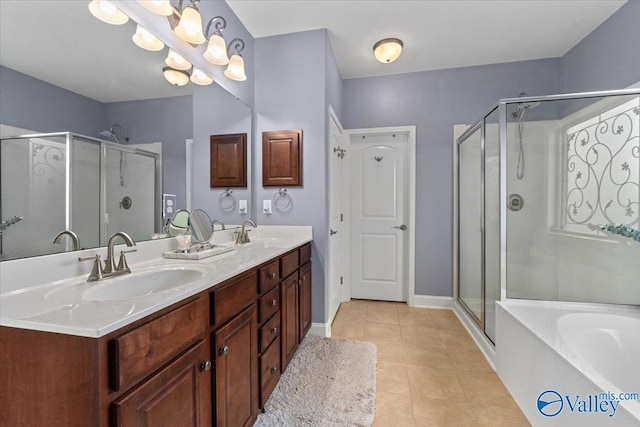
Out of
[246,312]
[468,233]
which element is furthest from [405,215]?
[246,312]

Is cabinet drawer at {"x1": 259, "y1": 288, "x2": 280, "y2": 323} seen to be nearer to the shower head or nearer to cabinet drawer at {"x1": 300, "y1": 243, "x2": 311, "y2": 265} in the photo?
cabinet drawer at {"x1": 300, "y1": 243, "x2": 311, "y2": 265}

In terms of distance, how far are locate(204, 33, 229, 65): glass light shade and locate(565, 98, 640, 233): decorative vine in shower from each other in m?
2.78

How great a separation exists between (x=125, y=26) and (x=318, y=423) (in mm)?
2125

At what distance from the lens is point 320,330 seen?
2.33 meters

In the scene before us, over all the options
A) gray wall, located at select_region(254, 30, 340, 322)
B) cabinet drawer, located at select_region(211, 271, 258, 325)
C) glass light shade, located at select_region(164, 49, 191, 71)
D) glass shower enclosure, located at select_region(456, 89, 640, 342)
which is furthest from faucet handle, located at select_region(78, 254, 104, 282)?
glass shower enclosure, located at select_region(456, 89, 640, 342)

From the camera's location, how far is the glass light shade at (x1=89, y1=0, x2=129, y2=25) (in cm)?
112

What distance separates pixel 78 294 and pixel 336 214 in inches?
84.6

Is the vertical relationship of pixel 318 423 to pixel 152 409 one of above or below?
below

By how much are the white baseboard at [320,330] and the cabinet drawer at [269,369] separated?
2.45 ft

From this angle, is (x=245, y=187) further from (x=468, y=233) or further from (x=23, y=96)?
(x=468, y=233)

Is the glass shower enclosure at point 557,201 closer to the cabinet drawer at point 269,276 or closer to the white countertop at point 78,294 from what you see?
the cabinet drawer at point 269,276

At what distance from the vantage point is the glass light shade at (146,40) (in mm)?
1331

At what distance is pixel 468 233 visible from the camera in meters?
2.65

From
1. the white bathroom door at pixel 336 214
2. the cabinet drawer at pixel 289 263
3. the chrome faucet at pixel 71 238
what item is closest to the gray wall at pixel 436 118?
the white bathroom door at pixel 336 214
